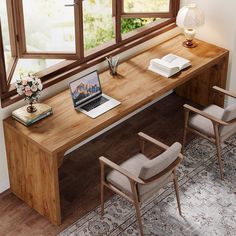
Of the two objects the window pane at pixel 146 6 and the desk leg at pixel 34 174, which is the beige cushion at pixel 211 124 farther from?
the desk leg at pixel 34 174

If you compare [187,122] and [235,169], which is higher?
[187,122]

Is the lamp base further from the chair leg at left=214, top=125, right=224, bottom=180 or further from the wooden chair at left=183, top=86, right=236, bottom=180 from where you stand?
the chair leg at left=214, top=125, right=224, bottom=180

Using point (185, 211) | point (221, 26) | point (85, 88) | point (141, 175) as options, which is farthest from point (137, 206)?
point (221, 26)

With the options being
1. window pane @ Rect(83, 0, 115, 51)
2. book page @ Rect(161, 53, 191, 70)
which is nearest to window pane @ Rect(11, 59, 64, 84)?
window pane @ Rect(83, 0, 115, 51)

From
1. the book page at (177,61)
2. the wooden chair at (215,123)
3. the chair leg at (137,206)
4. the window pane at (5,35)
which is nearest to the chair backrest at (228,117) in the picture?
the wooden chair at (215,123)

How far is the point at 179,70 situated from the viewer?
5277mm

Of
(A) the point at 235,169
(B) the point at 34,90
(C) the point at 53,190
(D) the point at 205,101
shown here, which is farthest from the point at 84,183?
(D) the point at 205,101

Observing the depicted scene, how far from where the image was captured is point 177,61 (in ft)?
17.6

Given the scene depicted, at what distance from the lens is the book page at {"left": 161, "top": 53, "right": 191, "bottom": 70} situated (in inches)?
208

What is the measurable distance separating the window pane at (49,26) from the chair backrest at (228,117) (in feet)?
4.67

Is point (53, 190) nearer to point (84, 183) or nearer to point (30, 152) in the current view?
point (30, 152)

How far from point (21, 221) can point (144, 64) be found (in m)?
1.83

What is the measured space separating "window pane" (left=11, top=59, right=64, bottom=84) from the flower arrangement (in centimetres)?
29

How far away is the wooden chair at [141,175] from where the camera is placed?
13.5 ft
